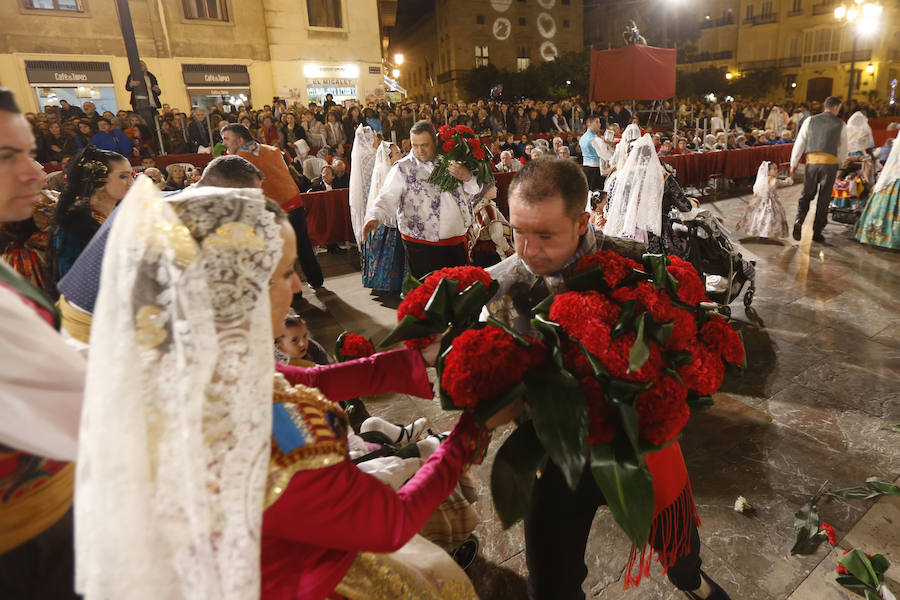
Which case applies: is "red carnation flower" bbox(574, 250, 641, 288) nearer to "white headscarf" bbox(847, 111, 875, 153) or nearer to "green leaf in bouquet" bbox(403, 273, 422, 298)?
"green leaf in bouquet" bbox(403, 273, 422, 298)

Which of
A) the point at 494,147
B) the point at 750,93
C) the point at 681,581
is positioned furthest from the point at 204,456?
the point at 750,93

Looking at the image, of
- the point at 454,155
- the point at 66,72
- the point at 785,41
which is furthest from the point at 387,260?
the point at 785,41

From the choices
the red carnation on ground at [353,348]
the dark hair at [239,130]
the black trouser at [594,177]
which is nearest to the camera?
the red carnation on ground at [353,348]

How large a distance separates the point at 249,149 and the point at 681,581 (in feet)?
14.2

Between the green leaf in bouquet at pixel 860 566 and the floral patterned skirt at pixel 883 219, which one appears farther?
the floral patterned skirt at pixel 883 219

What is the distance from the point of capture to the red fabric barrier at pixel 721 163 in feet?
36.2

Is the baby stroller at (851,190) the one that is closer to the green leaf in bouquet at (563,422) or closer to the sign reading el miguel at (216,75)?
the green leaf in bouquet at (563,422)

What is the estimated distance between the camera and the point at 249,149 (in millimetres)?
4473

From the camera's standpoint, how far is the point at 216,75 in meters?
18.3

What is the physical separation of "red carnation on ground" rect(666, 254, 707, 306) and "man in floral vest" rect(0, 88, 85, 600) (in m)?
1.34

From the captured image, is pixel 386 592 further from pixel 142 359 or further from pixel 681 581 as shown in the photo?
pixel 681 581

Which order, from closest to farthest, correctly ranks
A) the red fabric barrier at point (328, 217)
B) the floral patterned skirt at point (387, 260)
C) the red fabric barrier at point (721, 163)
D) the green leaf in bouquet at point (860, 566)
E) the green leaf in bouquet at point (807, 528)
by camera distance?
the green leaf in bouquet at point (860, 566)
the green leaf in bouquet at point (807, 528)
the floral patterned skirt at point (387, 260)
the red fabric barrier at point (328, 217)
the red fabric barrier at point (721, 163)

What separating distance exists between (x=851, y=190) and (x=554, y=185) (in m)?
8.33

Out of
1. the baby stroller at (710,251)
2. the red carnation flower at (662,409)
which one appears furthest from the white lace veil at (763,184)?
the red carnation flower at (662,409)
